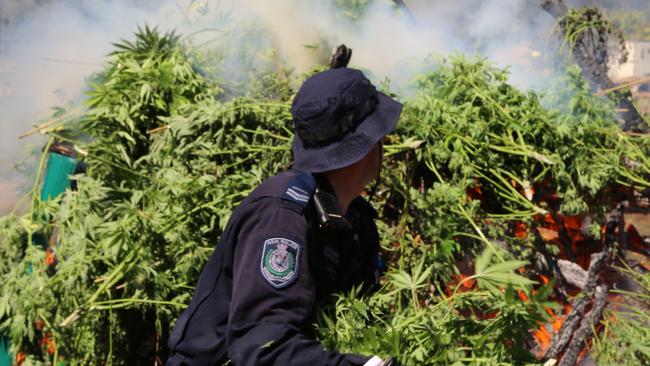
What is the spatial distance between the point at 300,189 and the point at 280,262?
0.75ft

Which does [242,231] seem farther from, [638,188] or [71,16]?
[71,16]

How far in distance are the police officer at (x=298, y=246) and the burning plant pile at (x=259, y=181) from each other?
0.61m

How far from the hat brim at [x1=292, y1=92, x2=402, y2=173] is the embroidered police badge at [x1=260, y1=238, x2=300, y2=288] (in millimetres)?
234

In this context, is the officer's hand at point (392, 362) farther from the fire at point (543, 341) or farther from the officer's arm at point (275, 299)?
the fire at point (543, 341)

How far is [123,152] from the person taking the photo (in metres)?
2.95

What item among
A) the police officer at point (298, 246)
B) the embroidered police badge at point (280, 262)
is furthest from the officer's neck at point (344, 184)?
the embroidered police badge at point (280, 262)

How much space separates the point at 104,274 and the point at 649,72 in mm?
7576

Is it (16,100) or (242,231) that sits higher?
(16,100)

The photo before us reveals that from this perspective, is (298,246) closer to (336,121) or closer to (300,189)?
(300,189)

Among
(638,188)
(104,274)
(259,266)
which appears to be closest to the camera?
(259,266)

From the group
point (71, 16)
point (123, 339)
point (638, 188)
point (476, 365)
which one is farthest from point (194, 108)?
point (71, 16)

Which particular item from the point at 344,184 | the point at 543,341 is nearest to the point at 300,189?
the point at 344,184

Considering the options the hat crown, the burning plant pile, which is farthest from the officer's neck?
the burning plant pile

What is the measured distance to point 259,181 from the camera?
2.77 m
